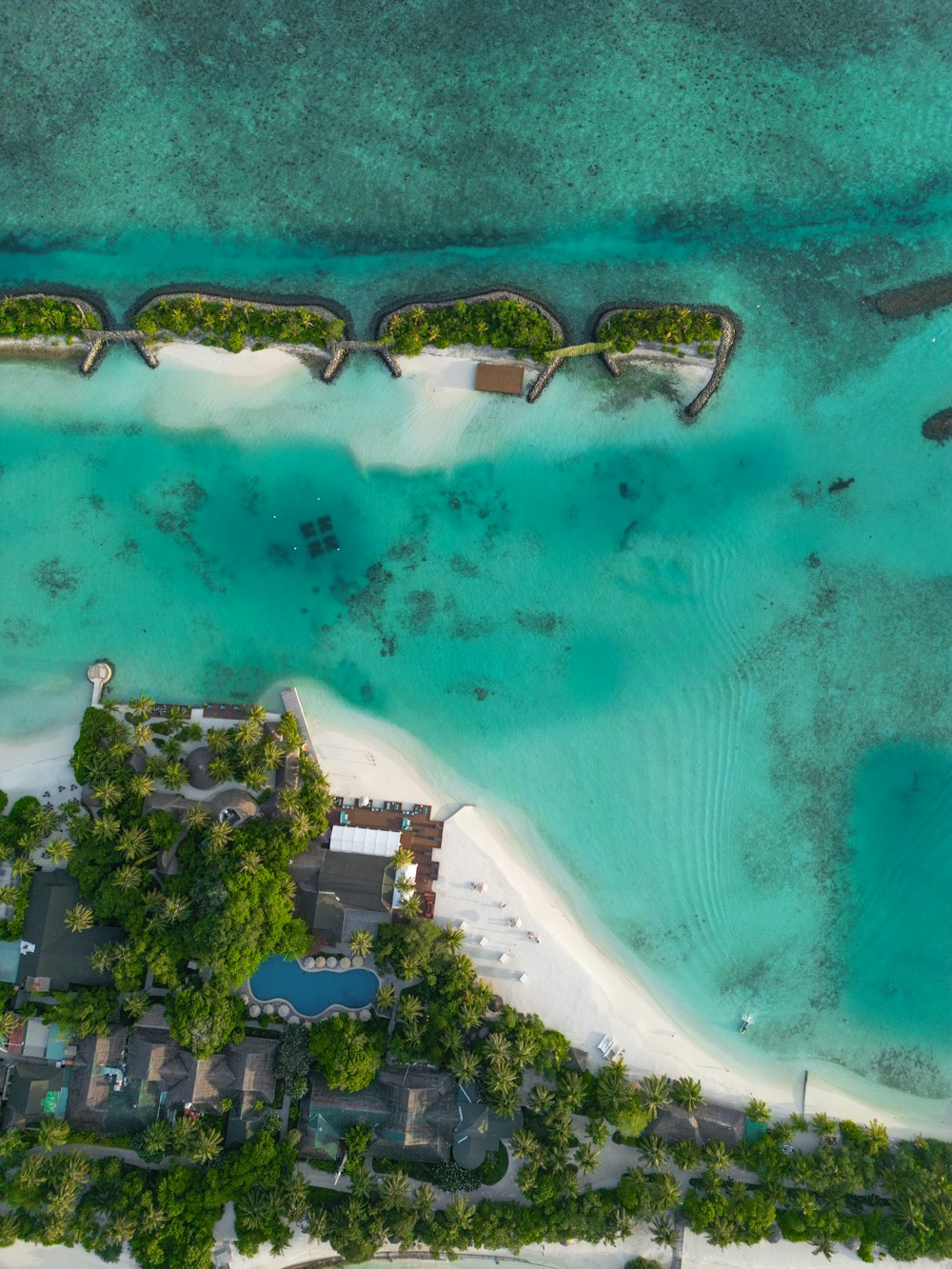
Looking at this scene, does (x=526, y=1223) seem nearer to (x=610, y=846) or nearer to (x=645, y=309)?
(x=610, y=846)

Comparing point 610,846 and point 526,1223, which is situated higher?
point 610,846

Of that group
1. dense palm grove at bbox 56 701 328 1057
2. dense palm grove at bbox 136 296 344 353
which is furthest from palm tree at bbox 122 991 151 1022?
dense palm grove at bbox 136 296 344 353

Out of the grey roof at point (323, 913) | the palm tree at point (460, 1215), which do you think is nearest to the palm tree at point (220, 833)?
the grey roof at point (323, 913)

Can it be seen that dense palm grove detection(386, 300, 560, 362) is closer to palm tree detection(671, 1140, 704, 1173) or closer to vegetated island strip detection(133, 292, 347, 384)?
vegetated island strip detection(133, 292, 347, 384)

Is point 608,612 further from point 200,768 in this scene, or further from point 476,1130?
point 476,1130

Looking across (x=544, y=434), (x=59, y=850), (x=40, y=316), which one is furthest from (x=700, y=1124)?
(x=40, y=316)

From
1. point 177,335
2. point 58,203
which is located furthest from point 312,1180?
point 58,203
